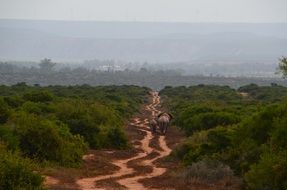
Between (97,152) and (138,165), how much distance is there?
4.29 m

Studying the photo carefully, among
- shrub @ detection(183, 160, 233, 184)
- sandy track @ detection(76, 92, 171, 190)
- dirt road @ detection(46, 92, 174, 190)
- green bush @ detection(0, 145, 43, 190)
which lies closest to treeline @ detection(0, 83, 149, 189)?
green bush @ detection(0, 145, 43, 190)

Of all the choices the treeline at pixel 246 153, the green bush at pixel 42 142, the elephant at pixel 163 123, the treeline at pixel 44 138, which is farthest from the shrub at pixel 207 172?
the elephant at pixel 163 123

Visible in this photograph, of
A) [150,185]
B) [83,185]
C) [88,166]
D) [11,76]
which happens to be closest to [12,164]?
[83,185]

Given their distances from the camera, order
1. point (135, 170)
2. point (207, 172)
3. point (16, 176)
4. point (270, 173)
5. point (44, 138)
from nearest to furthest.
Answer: point (16, 176) → point (270, 173) → point (207, 172) → point (44, 138) → point (135, 170)

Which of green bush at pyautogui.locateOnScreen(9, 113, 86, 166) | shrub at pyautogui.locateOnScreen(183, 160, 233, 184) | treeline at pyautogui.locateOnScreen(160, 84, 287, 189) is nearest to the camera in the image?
treeline at pyautogui.locateOnScreen(160, 84, 287, 189)

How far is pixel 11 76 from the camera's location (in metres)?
169

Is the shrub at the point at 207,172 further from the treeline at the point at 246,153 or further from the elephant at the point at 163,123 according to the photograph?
the elephant at the point at 163,123

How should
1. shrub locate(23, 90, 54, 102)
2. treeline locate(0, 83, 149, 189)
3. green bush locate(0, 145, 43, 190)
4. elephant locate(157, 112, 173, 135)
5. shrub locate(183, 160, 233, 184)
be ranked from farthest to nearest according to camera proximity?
shrub locate(23, 90, 54, 102), elephant locate(157, 112, 173, 135), shrub locate(183, 160, 233, 184), treeline locate(0, 83, 149, 189), green bush locate(0, 145, 43, 190)

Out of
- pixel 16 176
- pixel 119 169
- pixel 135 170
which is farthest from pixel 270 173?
pixel 119 169

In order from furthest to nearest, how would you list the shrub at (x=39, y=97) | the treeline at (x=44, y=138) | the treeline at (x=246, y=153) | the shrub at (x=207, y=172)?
the shrub at (x=39, y=97)
the shrub at (x=207, y=172)
the treeline at (x=246, y=153)
the treeline at (x=44, y=138)

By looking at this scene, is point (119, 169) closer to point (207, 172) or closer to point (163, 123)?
point (207, 172)

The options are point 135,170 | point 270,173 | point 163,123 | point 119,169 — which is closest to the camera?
point 270,173

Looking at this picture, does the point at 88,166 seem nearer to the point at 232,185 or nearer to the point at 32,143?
the point at 32,143

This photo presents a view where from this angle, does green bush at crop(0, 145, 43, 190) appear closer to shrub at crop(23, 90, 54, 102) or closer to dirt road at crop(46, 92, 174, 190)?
dirt road at crop(46, 92, 174, 190)
